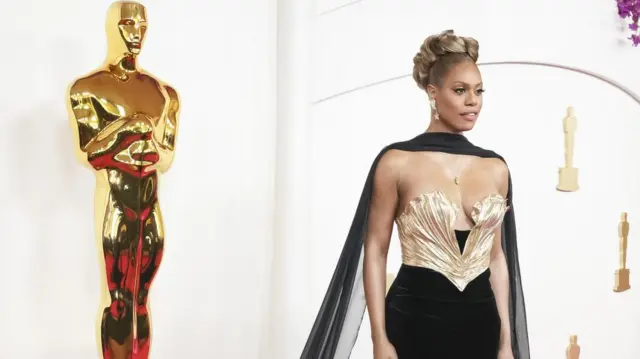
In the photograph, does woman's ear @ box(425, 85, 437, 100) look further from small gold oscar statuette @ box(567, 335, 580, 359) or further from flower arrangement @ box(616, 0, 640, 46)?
small gold oscar statuette @ box(567, 335, 580, 359)

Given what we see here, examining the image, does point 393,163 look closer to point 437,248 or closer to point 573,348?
point 437,248

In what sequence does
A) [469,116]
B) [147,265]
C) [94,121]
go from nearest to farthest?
[469,116] → [94,121] → [147,265]

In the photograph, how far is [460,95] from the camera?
8.10 ft

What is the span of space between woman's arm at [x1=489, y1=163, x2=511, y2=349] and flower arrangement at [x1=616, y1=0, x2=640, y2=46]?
1.71 metres

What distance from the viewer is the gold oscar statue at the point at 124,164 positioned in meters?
2.59

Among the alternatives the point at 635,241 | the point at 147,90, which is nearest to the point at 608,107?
the point at 635,241

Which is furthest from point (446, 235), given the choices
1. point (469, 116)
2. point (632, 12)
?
point (632, 12)

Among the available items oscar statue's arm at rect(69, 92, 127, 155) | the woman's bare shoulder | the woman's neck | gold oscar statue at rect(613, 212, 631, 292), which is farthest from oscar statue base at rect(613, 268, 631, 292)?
oscar statue's arm at rect(69, 92, 127, 155)

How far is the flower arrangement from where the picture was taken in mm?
3852

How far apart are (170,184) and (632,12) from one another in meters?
2.31

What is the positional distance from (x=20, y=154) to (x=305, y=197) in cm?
132

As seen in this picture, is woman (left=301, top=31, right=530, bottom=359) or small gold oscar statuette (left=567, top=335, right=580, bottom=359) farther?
small gold oscar statuette (left=567, top=335, right=580, bottom=359)

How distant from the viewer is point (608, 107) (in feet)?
12.9

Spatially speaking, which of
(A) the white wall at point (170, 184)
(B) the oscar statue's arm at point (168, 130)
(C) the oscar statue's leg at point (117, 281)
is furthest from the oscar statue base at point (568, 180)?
(C) the oscar statue's leg at point (117, 281)
